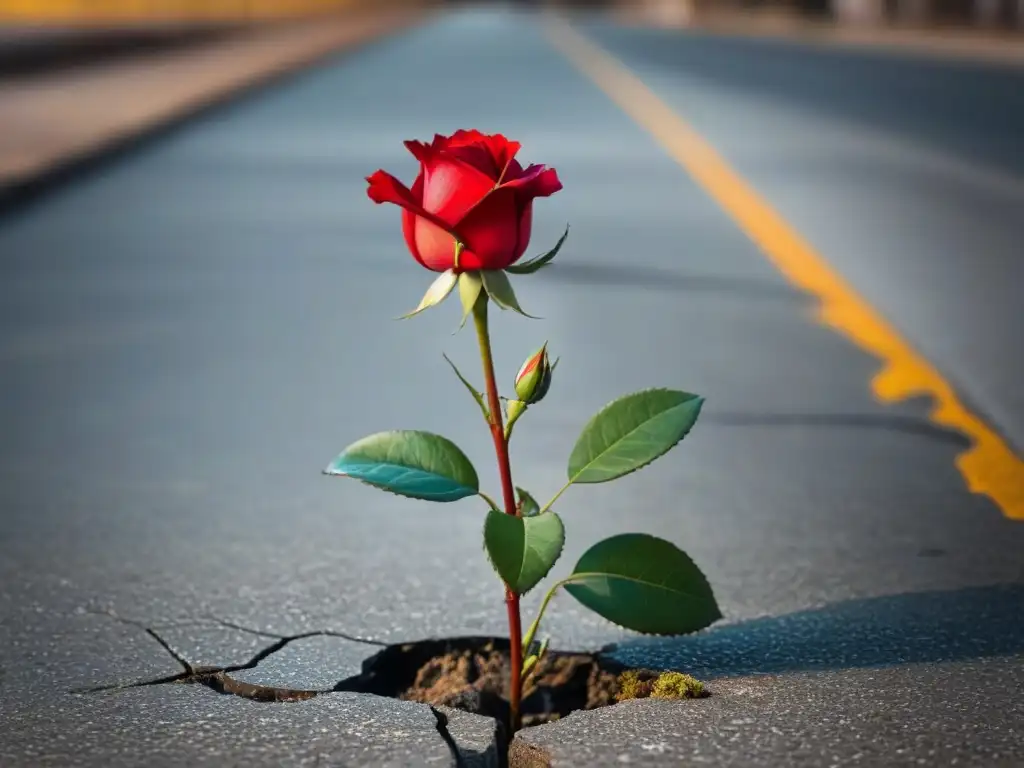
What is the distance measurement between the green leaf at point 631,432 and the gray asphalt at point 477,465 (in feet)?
1.24

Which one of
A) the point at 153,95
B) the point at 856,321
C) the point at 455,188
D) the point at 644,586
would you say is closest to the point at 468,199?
the point at 455,188

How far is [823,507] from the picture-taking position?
13.7ft

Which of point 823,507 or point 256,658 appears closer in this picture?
point 256,658

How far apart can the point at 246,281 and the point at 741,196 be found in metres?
4.21

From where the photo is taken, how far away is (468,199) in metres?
2.45

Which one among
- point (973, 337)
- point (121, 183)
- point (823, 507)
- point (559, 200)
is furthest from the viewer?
point (121, 183)

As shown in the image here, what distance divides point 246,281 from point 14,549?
4210mm

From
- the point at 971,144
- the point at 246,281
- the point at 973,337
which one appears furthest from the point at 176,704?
the point at 971,144

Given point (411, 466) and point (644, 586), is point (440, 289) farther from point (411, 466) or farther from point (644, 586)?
point (644, 586)

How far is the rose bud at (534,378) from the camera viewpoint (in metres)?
2.51

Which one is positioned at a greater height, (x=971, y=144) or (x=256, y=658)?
(x=971, y=144)

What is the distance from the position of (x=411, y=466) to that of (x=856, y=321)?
443 cm

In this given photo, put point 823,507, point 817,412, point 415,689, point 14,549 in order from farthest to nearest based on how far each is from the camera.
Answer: point 817,412 → point 823,507 → point 14,549 → point 415,689

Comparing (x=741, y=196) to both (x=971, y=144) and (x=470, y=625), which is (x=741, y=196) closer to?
(x=971, y=144)
